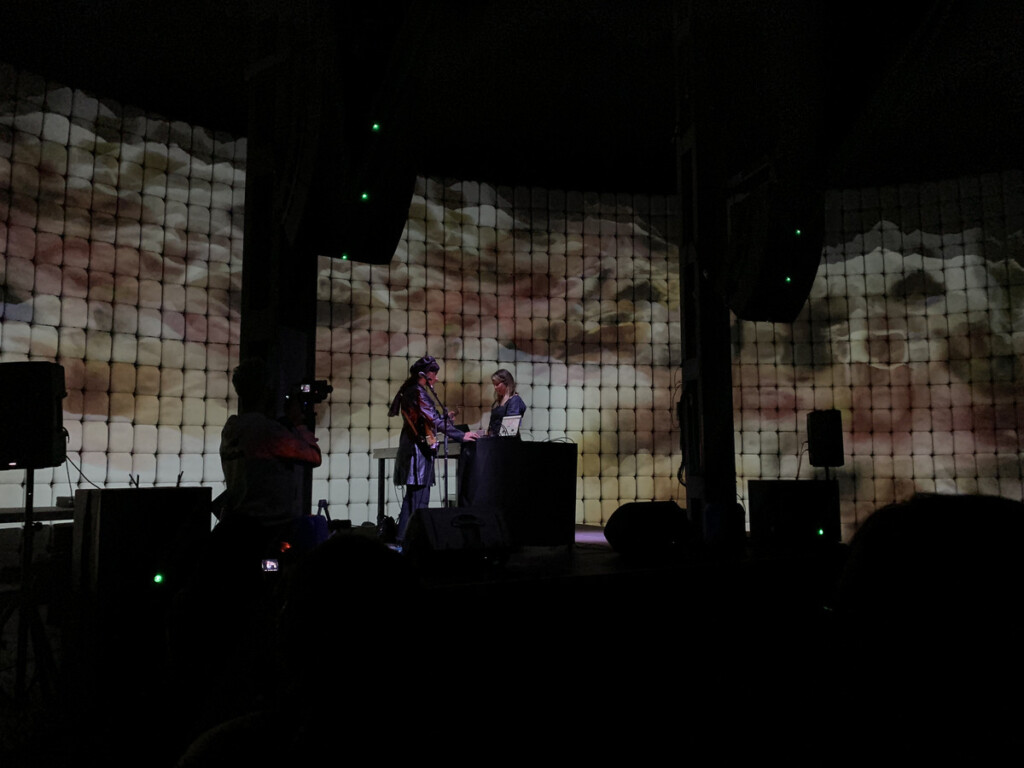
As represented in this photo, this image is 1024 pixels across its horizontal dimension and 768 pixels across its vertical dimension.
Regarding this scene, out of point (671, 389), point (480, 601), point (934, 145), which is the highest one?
point (934, 145)

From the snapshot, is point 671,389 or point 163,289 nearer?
point 163,289

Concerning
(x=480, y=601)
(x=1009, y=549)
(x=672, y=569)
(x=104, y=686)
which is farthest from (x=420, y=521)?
(x=1009, y=549)

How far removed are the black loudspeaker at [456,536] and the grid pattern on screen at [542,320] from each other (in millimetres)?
3403

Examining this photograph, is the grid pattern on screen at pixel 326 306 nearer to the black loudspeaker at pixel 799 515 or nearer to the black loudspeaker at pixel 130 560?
the black loudspeaker at pixel 130 560

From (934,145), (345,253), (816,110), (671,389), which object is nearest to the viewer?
(345,253)

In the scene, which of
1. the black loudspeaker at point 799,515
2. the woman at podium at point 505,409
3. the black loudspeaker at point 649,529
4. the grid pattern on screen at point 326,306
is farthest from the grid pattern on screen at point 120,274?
the black loudspeaker at point 799,515

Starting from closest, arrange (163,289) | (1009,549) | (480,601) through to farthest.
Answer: (1009,549) → (480,601) → (163,289)

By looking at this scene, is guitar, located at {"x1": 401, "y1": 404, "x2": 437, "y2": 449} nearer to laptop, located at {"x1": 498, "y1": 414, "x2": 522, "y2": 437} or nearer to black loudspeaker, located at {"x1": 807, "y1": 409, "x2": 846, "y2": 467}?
laptop, located at {"x1": 498, "y1": 414, "x2": 522, "y2": 437}

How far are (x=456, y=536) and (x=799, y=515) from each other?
1796 millimetres

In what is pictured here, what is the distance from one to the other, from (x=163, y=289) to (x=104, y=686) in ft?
11.5

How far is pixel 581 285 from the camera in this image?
663cm

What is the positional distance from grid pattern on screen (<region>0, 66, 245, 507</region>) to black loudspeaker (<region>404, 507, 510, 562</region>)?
100 inches

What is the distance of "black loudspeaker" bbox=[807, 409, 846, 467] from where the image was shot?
15.0 feet

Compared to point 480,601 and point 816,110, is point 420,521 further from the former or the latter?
point 816,110
